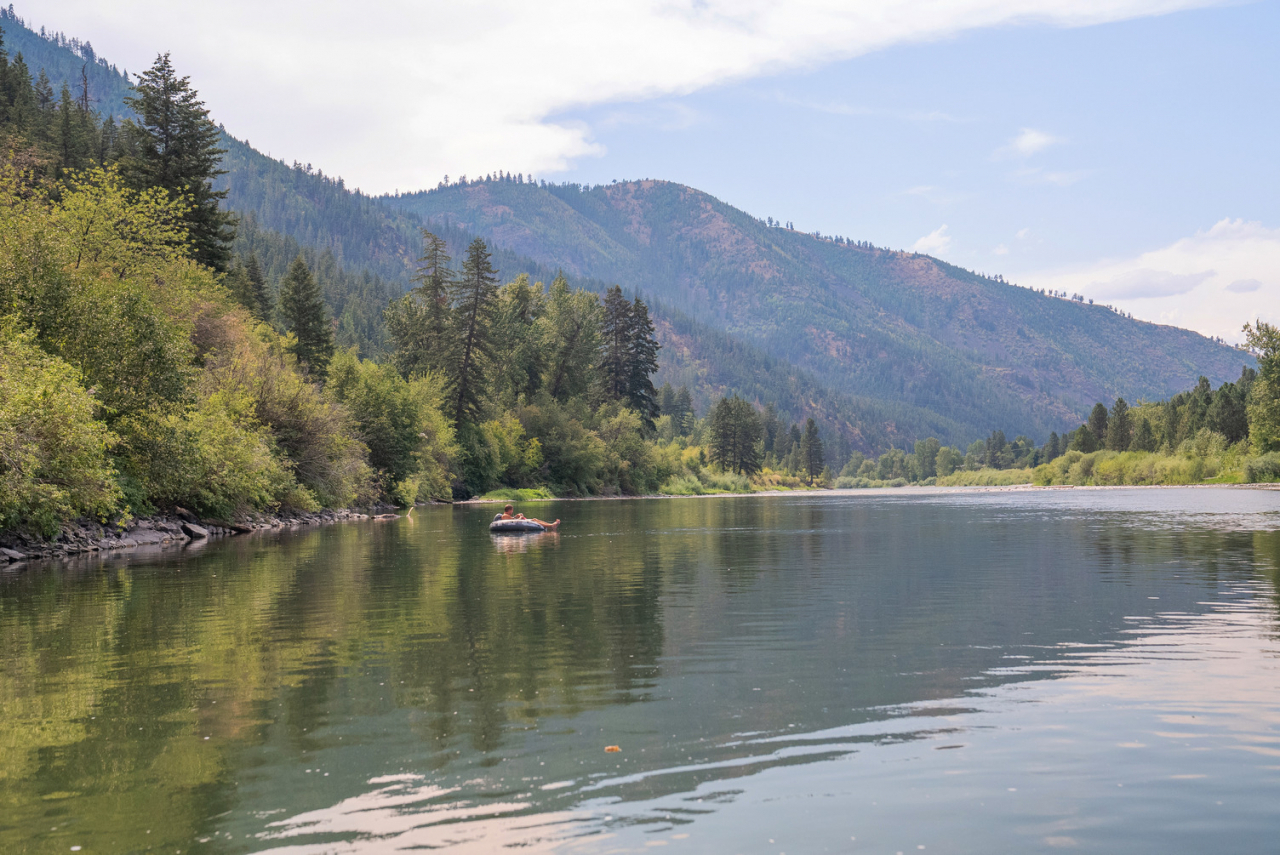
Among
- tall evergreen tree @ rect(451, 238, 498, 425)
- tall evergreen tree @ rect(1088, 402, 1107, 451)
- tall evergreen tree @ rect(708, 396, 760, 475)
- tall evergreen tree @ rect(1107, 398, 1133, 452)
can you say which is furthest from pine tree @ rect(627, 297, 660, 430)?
tall evergreen tree @ rect(1088, 402, 1107, 451)

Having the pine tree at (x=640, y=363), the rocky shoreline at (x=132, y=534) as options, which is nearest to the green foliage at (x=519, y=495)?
the pine tree at (x=640, y=363)

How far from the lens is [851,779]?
973 centimetres

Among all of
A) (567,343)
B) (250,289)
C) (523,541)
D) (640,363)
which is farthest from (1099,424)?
(523,541)

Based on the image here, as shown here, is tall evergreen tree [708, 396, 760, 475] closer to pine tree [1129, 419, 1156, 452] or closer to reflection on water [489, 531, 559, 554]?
pine tree [1129, 419, 1156, 452]

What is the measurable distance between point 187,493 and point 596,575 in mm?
25807

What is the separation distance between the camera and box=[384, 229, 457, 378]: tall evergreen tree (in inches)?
4082

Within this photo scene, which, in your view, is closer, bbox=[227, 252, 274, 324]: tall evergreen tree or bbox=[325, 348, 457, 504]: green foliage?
bbox=[325, 348, 457, 504]: green foliage

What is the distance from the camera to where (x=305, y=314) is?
90.9 m

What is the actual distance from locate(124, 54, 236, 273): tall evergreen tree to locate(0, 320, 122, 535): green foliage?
40053 millimetres

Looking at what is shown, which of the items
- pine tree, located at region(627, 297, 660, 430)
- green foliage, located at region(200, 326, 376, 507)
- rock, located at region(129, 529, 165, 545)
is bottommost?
rock, located at region(129, 529, 165, 545)

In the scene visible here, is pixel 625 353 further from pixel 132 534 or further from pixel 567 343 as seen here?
pixel 132 534

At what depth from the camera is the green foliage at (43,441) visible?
1177 inches

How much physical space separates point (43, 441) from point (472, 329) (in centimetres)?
7303

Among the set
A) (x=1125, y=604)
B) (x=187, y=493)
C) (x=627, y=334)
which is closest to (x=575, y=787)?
(x=1125, y=604)
